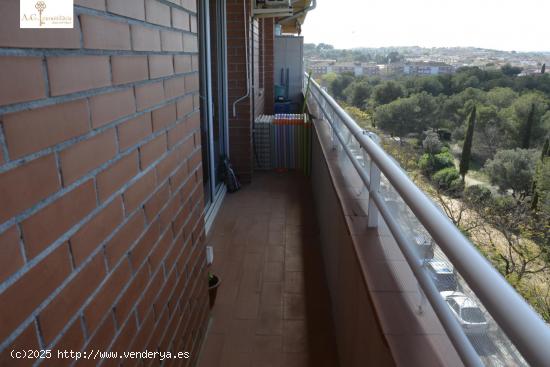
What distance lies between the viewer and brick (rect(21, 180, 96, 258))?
27.4 inches

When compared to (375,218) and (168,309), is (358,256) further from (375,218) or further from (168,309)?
(168,309)

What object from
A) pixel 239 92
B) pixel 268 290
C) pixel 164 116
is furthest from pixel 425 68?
pixel 164 116

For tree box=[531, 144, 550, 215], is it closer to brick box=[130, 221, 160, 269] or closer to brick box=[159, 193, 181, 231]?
brick box=[159, 193, 181, 231]

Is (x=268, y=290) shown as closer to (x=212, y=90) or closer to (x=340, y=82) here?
(x=212, y=90)

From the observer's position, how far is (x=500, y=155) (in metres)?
4.07

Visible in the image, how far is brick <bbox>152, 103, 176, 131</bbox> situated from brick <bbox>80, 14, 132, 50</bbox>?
0.88 ft

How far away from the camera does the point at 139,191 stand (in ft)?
3.95

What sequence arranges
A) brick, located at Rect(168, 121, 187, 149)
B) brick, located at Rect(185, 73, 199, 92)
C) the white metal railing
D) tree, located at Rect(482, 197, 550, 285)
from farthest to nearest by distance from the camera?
1. tree, located at Rect(482, 197, 550, 285)
2. brick, located at Rect(185, 73, 199, 92)
3. brick, located at Rect(168, 121, 187, 149)
4. the white metal railing

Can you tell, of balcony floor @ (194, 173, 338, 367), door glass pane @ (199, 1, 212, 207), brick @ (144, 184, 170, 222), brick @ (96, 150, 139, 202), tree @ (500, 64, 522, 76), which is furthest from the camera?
door glass pane @ (199, 1, 212, 207)

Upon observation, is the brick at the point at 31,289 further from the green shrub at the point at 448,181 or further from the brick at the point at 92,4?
the green shrub at the point at 448,181

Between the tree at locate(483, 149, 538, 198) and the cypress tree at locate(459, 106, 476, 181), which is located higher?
the cypress tree at locate(459, 106, 476, 181)

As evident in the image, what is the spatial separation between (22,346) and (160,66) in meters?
0.93

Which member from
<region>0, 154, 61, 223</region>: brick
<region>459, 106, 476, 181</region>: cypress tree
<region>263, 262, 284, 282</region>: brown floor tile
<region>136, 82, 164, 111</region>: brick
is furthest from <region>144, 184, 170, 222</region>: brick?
<region>459, 106, 476, 181</region>: cypress tree

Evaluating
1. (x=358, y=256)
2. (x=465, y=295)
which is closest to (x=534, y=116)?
(x=358, y=256)
